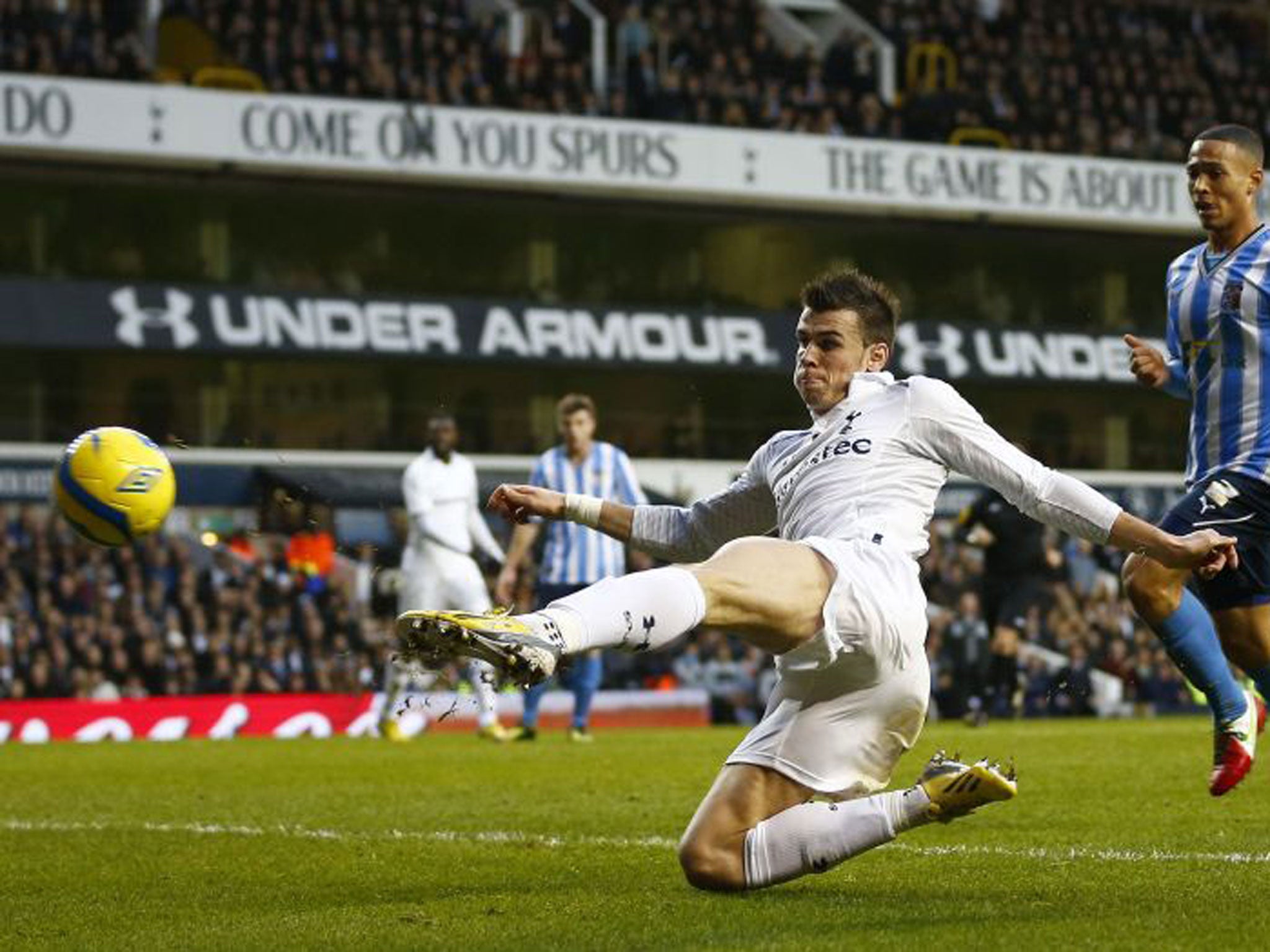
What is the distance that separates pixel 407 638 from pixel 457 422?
27.1 meters

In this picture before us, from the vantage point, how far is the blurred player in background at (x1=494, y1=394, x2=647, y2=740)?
49.8 ft

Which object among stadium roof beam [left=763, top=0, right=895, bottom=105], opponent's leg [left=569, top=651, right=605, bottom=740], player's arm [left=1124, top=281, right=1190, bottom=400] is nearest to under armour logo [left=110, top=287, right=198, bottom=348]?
stadium roof beam [left=763, top=0, right=895, bottom=105]

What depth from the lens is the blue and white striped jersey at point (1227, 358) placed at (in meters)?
7.92

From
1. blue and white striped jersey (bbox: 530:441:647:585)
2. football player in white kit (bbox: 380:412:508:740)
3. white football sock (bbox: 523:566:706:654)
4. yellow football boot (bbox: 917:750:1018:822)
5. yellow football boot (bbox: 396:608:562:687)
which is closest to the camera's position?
yellow football boot (bbox: 396:608:562:687)

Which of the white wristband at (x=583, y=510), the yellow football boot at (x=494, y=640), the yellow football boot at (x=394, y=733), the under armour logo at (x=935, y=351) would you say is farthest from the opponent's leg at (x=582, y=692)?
the under armour logo at (x=935, y=351)

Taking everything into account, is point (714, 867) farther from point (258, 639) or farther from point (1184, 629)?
point (258, 639)

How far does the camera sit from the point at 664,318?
112ft

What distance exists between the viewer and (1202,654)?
8.14 m

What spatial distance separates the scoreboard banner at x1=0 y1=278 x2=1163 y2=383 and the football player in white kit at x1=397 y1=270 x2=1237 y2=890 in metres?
24.4

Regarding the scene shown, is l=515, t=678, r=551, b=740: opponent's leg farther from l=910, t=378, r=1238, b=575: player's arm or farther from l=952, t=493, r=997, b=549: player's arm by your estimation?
l=910, t=378, r=1238, b=575: player's arm

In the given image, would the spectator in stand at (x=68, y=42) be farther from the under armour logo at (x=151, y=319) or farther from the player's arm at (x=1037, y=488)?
the player's arm at (x=1037, y=488)

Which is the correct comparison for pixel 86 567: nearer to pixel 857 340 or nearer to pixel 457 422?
pixel 457 422

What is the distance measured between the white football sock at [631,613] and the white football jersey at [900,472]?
0.75m

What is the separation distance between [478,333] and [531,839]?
24.7 meters
